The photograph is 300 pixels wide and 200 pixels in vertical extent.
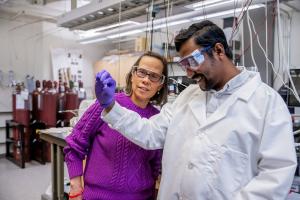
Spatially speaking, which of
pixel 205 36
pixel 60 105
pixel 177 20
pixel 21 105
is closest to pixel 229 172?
pixel 205 36

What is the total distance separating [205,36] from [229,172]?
47 centimetres

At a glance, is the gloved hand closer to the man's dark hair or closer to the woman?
the woman

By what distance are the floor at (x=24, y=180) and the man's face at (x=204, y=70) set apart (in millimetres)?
3008

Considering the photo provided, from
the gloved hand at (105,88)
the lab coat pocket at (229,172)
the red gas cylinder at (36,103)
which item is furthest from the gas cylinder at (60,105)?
the lab coat pocket at (229,172)

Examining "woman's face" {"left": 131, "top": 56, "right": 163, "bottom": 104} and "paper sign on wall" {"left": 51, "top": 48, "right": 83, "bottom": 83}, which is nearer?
"woman's face" {"left": 131, "top": 56, "right": 163, "bottom": 104}

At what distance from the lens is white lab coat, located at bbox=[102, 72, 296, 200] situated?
2.86 feet

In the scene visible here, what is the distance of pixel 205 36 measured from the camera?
995 millimetres

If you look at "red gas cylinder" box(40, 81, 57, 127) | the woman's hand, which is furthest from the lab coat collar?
"red gas cylinder" box(40, 81, 57, 127)

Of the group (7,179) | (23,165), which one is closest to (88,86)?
(23,165)

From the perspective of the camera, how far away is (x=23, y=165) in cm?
457

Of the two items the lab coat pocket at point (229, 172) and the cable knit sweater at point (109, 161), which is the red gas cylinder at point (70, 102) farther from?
the lab coat pocket at point (229, 172)

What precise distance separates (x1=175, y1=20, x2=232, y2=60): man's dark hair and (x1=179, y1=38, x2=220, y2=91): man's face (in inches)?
0.7

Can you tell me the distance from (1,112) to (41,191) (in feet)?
7.63

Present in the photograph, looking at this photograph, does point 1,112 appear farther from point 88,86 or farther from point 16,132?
point 88,86
